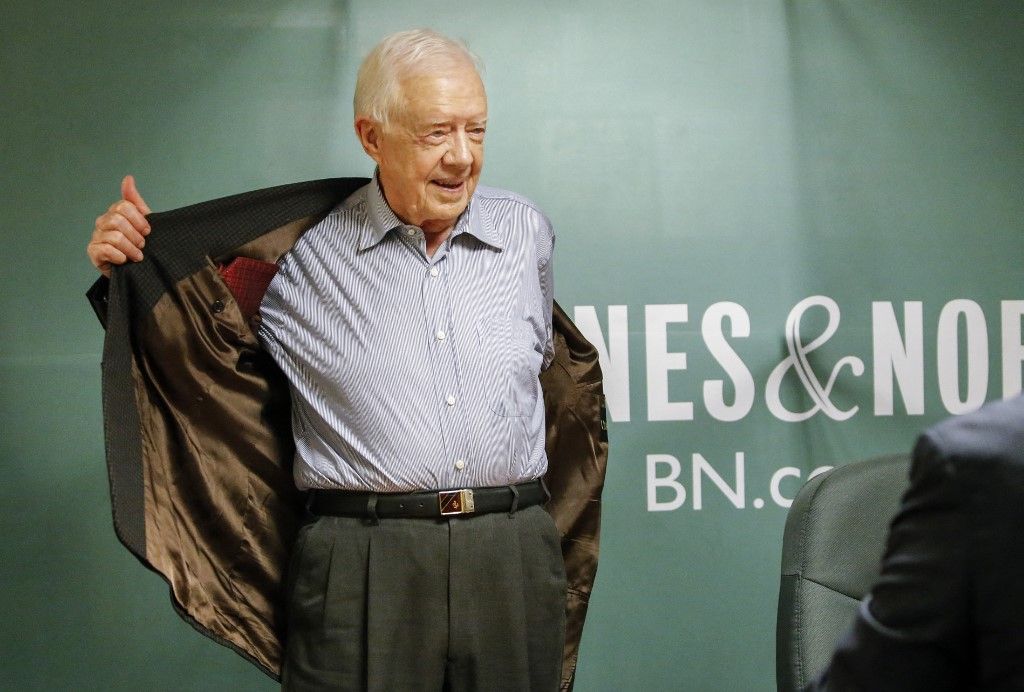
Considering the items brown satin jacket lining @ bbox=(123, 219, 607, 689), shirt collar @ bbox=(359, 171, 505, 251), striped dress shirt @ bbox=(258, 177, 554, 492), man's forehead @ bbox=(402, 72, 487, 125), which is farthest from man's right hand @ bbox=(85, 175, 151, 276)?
man's forehead @ bbox=(402, 72, 487, 125)

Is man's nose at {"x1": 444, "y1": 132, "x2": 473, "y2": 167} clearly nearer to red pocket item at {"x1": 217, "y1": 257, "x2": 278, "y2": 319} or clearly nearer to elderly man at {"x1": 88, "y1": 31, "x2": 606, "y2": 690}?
elderly man at {"x1": 88, "y1": 31, "x2": 606, "y2": 690}

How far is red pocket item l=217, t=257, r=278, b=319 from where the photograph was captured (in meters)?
2.35

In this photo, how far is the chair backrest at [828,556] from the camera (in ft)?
5.78

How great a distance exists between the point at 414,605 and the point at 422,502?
188mm

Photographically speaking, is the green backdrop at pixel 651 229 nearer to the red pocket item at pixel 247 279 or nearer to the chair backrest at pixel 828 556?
the red pocket item at pixel 247 279

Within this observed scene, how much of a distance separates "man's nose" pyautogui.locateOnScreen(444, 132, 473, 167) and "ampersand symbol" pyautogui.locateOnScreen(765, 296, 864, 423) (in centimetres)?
128

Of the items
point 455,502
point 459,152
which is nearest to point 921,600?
point 455,502

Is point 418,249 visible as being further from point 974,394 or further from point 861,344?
point 974,394

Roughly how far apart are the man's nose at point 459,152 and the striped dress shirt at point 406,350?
142mm

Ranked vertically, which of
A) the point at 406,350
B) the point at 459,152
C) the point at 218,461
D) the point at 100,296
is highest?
the point at 459,152

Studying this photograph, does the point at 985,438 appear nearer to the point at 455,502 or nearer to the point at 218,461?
the point at 455,502

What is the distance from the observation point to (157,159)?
9.84 feet

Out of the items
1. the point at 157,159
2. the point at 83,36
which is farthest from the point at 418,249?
the point at 83,36

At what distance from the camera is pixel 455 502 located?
2221 mm
